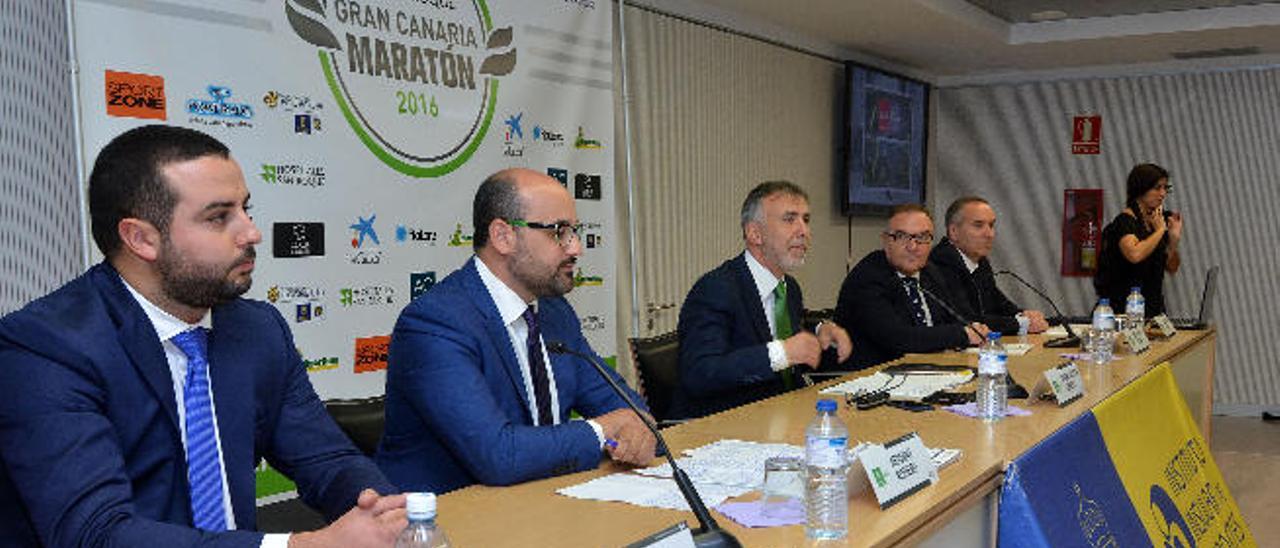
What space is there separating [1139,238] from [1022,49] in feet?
5.69

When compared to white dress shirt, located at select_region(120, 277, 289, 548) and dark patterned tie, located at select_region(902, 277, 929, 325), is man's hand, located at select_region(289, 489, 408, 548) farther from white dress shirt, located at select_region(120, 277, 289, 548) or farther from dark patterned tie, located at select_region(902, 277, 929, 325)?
dark patterned tie, located at select_region(902, 277, 929, 325)

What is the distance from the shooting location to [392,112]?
143 inches

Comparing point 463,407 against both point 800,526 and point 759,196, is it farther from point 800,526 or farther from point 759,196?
point 759,196

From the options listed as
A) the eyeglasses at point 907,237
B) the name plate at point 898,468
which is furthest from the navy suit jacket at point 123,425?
the eyeglasses at point 907,237

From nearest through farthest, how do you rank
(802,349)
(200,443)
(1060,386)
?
(200,443) → (1060,386) → (802,349)

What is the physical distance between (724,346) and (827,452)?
55.0 inches

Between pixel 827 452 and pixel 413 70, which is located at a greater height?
pixel 413 70

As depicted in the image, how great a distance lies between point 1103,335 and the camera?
3793 mm

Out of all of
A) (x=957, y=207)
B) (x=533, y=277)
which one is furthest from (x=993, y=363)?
(x=957, y=207)

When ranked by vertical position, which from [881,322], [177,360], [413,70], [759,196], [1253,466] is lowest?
[1253,466]

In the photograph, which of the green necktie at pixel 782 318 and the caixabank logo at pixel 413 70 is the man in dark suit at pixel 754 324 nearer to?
the green necktie at pixel 782 318

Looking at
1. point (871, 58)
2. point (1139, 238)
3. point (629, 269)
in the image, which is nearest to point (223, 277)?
point (629, 269)

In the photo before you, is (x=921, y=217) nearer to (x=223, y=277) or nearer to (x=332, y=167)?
(x=332, y=167)

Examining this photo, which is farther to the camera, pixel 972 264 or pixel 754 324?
pixel 972 264
